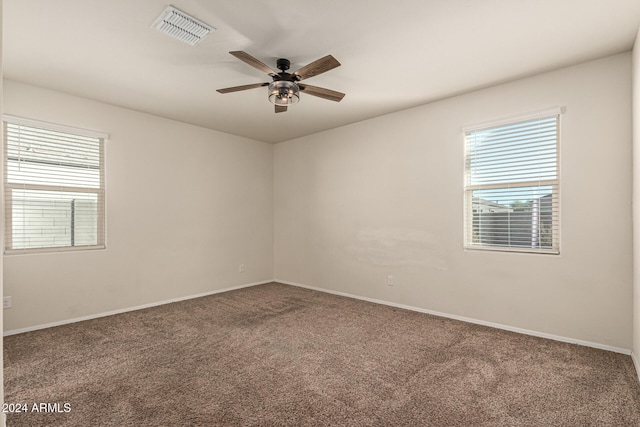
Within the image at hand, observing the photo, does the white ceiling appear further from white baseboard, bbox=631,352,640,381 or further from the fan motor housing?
white baseboard, bbox=631,352,640,381

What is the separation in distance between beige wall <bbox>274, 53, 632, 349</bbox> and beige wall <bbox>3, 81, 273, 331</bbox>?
67 cm

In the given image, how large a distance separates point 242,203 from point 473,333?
13.1ft

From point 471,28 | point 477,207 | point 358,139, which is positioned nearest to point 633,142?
point 477,207

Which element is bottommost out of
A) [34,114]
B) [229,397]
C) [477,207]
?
[229,397]

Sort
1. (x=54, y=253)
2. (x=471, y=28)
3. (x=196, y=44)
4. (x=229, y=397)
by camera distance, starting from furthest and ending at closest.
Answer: (x=54, y=253), (x=196, y=44), (x=471, y=28), (x=229, y=397)

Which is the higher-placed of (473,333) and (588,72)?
(588,72)

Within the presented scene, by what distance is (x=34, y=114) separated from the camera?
3.71 m

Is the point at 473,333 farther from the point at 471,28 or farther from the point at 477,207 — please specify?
the point at 471,28

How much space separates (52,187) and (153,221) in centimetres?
118

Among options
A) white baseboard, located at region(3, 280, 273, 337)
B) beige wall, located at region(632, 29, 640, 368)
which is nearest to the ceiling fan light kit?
beige wall, located at region(632, 29, 640, 368)

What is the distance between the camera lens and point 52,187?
12.7 feet

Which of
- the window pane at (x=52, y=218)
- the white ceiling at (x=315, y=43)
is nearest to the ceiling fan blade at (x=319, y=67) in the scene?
the white ceiling at (x=315, y=43)

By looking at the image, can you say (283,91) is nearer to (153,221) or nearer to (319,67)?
(319,67)

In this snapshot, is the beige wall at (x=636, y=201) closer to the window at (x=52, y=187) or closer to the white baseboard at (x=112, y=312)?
the white baseboard at (x=112, y=312)
